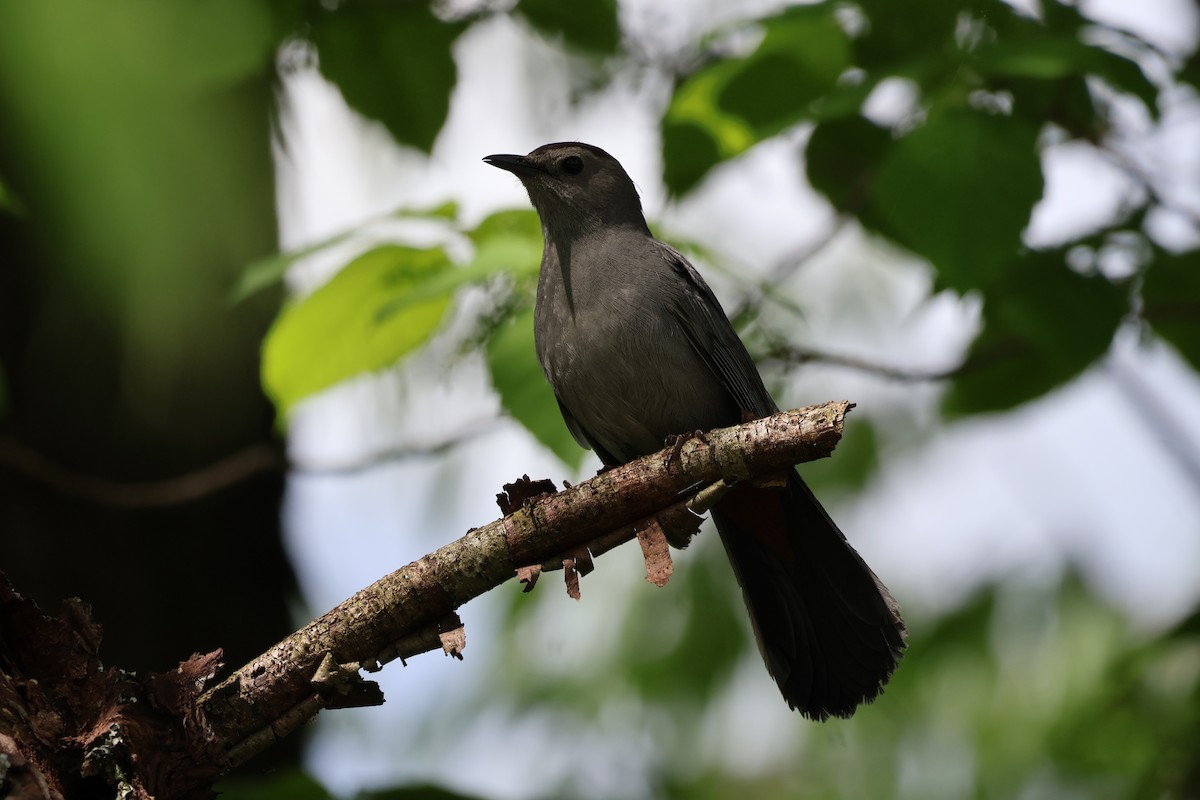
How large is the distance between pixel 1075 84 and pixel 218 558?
13.3 ft

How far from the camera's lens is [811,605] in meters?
3.71

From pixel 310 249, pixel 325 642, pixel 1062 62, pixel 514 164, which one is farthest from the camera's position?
pixel 514 164

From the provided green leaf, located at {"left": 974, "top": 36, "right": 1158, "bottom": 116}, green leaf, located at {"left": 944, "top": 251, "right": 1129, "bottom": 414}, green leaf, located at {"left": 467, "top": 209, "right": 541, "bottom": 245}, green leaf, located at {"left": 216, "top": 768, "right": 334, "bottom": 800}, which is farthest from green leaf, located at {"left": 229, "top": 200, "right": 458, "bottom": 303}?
green leaf, located at {"left": 944, "top": 251, "right": 1129, "bottom": 414}

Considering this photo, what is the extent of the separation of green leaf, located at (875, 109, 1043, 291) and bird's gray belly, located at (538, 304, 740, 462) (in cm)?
88

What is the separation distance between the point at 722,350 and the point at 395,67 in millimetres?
1381

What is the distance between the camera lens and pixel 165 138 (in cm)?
331

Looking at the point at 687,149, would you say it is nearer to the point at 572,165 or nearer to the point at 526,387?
the point at 572,165

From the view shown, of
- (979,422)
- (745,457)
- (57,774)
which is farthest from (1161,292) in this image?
(57,774)

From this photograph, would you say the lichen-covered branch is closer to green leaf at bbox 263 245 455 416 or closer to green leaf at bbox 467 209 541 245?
green leaf at bbox 263 245 455 416

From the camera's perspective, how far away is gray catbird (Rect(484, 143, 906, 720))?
11.7 feet

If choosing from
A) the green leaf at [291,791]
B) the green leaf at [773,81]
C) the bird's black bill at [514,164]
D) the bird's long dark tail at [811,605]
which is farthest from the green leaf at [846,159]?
the green leaf at [291,791]

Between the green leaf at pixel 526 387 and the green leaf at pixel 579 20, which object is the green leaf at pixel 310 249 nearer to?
the green leaf at pixel 526 387

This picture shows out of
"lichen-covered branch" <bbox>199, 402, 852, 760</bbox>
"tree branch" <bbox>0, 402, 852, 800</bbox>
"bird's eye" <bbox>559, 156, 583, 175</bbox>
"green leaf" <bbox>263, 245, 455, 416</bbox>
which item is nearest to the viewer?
"tree branch" <bbox>0, 402, 852, 800</bbox>

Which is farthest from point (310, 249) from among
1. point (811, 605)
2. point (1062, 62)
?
point (1062, 62)
